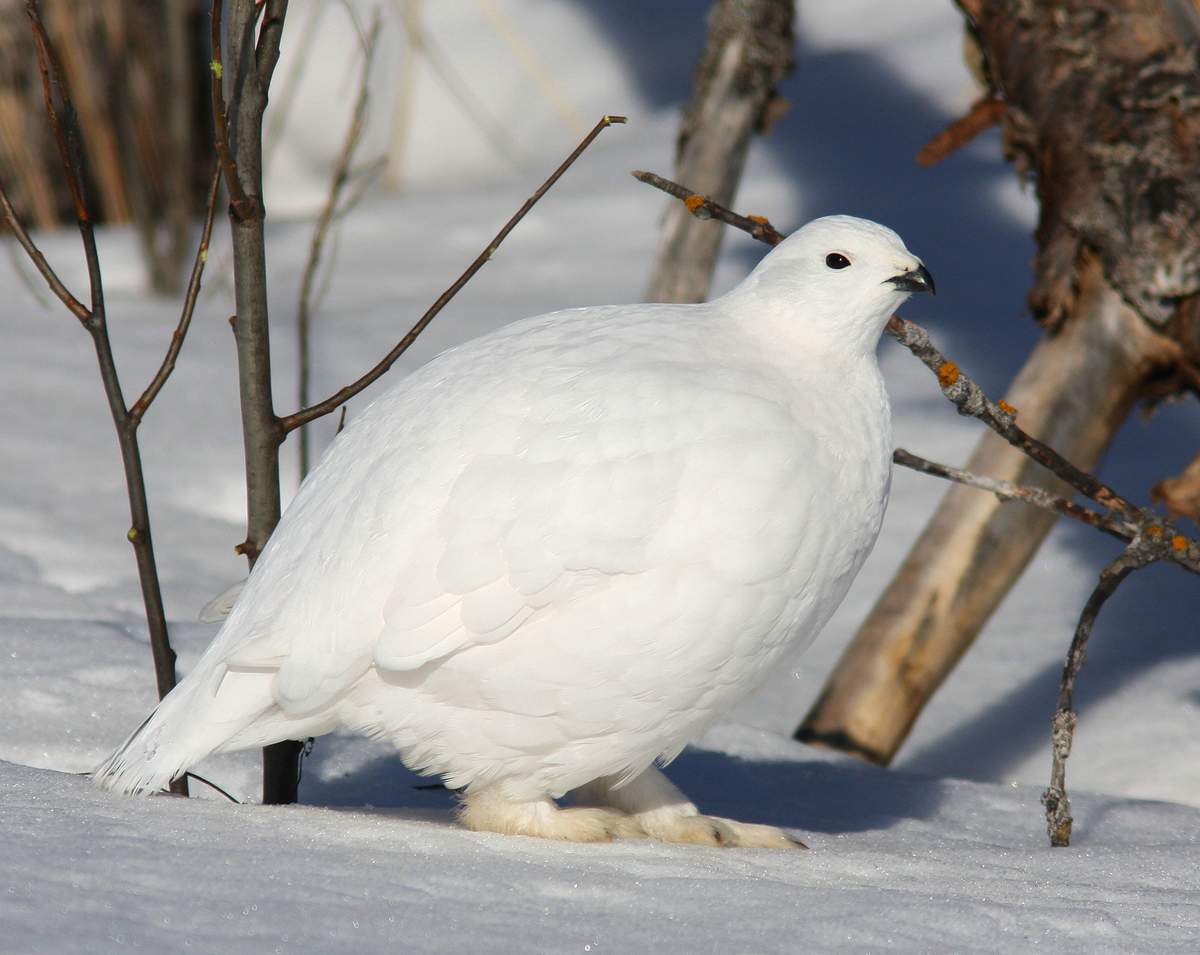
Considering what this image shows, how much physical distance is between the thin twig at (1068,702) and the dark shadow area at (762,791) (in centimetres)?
30

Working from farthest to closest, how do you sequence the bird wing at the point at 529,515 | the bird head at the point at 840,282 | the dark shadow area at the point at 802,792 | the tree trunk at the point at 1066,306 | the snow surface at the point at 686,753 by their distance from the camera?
the tree trunk at the point at 1066,306, the dark shadow area at the point at 802,792, the bird head at the point at 840,282, the bird wing at the point at 529,515, the snow surface at the point at 686,753

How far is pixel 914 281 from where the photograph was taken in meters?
2.03

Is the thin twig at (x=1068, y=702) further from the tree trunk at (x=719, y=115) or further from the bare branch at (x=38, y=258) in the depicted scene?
the tree trunk at (x=719, y=115)

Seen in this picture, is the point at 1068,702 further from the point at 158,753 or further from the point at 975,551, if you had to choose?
the point at 158,753

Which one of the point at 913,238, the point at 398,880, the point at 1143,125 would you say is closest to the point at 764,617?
the point at 398,880

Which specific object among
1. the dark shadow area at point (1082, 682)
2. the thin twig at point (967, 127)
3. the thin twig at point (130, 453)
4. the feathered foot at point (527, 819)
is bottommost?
the dark shadow area at point (1082, 682)

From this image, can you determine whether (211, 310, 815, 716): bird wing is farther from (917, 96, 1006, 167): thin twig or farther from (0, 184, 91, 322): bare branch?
(917, 96, 1006, 167): thin twig

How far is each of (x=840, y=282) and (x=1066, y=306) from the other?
56.9 inches

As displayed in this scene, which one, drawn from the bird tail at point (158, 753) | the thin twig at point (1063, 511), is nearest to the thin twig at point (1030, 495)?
the thin twig at point (1063, 511)

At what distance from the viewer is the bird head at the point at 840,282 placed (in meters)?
2.04

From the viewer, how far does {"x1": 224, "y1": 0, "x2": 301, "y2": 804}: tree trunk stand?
2.12 metres

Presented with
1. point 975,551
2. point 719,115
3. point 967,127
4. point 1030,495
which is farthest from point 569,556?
point 719,115

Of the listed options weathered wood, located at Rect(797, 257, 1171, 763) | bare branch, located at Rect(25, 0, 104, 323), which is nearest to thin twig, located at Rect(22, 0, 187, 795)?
bare branch, located at Rect(25, 0, 104, 323)

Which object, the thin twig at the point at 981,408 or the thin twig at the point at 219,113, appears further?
the thin twig at the point at 981,408
